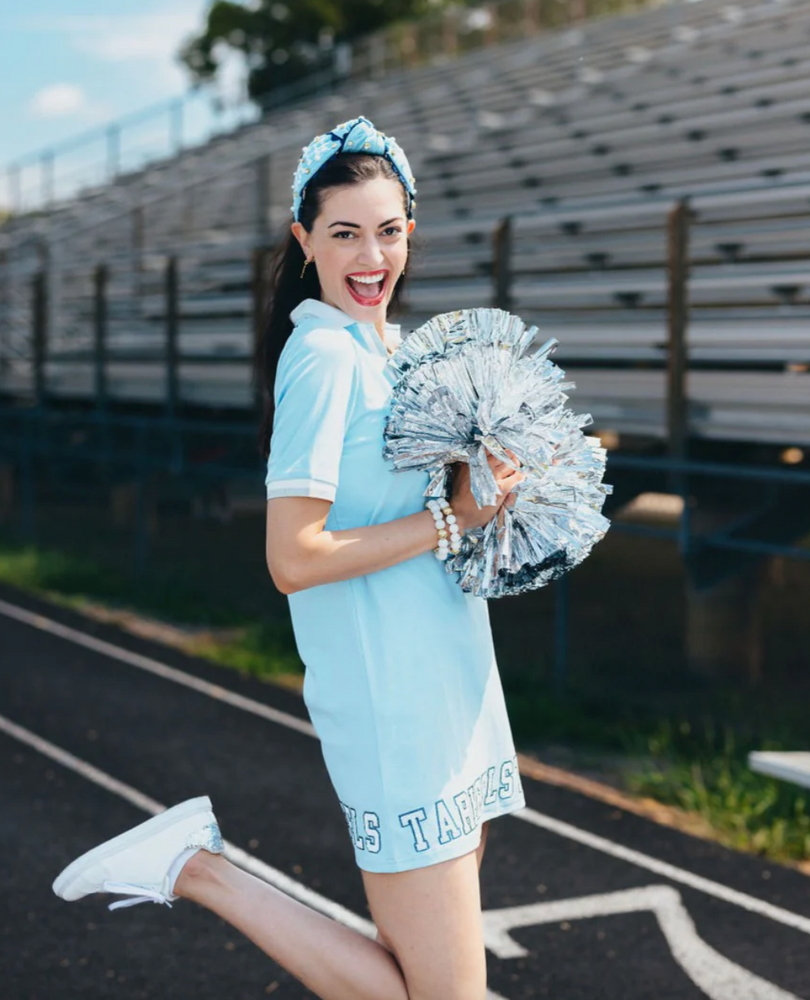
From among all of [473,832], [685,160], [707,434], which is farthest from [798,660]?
[473,832]

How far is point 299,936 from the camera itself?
9.40 feet

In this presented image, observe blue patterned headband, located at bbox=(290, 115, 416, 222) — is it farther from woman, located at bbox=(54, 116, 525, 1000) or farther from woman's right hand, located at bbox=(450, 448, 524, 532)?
woman's right hand, located at bbox=(450, 448, 524, 532)

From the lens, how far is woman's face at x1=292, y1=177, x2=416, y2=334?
2824mm

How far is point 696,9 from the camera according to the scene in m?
21.3

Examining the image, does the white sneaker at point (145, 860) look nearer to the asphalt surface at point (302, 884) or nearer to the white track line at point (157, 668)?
the asphalt surface at point (302, 884)

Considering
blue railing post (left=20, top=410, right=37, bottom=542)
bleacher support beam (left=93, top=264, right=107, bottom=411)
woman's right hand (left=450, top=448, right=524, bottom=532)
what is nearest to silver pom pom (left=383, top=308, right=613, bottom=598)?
woman's right hand (left=450, top=448, right=524, bottom=532)

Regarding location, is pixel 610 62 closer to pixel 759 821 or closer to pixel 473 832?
pixel 759 821

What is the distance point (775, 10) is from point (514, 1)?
8.66 metres

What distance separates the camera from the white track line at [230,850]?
211 inches

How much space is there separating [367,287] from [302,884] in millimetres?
3554

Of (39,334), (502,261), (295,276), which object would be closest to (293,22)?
(39,334)

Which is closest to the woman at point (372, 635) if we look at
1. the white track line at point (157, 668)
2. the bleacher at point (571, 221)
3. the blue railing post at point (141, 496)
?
the bleacher at point (571, 221)

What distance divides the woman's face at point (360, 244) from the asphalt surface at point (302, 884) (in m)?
2.71

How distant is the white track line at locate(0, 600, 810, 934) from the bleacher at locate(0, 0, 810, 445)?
3009 mm
